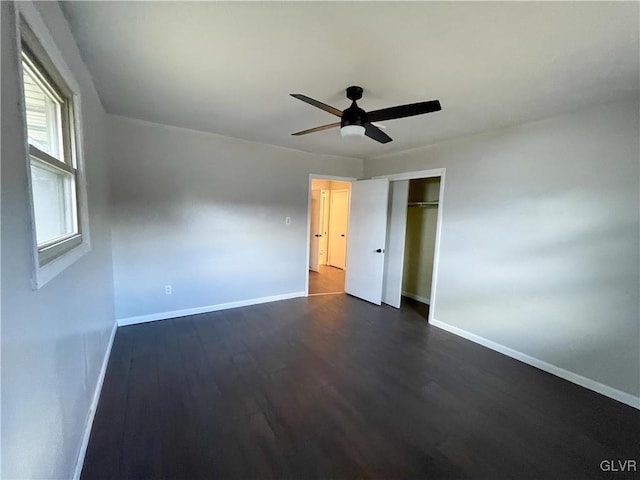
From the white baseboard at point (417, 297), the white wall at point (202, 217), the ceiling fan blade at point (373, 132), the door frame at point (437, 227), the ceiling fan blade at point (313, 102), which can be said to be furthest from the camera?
the white baseboard at point (417, 297)

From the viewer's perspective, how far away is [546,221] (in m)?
2.59

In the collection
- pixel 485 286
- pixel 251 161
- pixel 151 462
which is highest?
pixel 251 161

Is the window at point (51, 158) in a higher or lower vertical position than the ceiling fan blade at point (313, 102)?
lower

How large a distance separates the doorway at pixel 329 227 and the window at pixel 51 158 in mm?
4903

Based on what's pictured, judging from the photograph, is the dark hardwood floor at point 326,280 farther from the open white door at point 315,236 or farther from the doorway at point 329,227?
the open white door at point 315,236

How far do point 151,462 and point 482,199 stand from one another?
358cm

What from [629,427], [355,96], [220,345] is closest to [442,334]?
[629,427]

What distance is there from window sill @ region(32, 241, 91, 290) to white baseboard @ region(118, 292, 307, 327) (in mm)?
1942

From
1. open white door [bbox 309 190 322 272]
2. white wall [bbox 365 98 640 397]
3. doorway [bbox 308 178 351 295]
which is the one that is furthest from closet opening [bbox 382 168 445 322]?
open white door [bbox 309 190 322 272]

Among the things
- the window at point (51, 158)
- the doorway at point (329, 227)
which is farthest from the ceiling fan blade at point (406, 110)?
the doorway at point (329, 227)

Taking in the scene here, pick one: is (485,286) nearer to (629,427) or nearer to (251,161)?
(629,427)

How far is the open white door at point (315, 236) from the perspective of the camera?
266 inches

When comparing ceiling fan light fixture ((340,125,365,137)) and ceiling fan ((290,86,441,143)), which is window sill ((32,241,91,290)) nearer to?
ceiling fan ((290,86,441,143))

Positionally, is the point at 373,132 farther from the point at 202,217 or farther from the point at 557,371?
the point at 557,371
